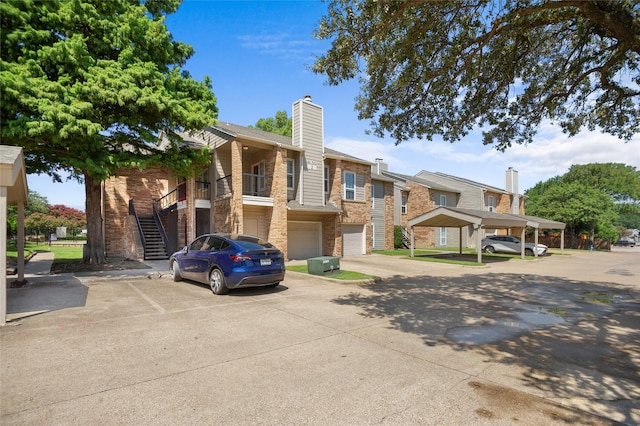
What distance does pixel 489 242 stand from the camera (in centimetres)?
2805

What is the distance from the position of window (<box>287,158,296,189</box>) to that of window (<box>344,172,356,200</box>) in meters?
4.02

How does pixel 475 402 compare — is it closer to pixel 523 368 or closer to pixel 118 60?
pixel 523 368

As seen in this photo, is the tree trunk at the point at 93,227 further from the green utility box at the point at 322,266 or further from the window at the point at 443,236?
the window at the point at 443,236

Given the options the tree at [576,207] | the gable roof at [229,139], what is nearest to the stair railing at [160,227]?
the gable roof at [229,139]

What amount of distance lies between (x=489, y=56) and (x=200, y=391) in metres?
9.19

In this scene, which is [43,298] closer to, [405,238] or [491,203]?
[405,238]

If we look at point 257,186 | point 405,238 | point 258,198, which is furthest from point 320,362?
point 405,238

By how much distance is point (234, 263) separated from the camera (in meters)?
8.65

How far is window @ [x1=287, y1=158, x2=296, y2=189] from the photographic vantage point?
19.1 m

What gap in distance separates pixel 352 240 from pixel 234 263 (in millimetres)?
14408

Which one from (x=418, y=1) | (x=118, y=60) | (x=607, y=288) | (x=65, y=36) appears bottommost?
(x=607, y=288)

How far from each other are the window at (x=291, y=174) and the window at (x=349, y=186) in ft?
13.2

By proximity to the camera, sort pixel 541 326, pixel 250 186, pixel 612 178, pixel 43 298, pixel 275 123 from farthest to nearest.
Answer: pixel 612 178, pixel 275 123, pixel 250 186, pixel 43 298, pixel 541 326

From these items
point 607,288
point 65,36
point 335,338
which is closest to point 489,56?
point 335,338
